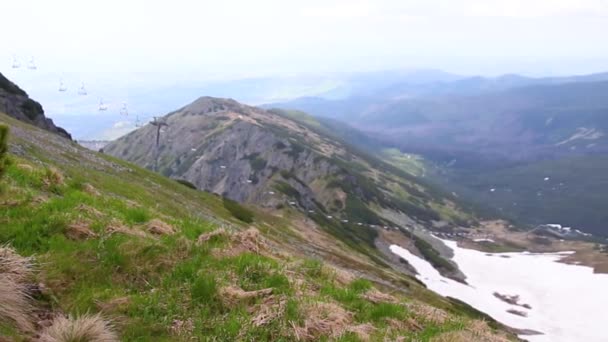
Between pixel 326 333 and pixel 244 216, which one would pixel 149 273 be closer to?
pixel 326 333

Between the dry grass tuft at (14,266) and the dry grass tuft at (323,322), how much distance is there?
5359 mm

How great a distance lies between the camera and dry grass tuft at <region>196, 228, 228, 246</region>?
44.6ft

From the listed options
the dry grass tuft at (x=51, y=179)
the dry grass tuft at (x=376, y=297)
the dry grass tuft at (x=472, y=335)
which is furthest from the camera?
the dry grass tuft at (x=51, y=179)

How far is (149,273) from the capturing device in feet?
38.8

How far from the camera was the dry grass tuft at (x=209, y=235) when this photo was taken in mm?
13602

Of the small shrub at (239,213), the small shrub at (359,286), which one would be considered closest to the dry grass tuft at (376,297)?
the small shrub at (359,286)

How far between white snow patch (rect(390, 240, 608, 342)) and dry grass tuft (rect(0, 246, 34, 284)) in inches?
4573

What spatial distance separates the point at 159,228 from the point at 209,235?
1.57 metres

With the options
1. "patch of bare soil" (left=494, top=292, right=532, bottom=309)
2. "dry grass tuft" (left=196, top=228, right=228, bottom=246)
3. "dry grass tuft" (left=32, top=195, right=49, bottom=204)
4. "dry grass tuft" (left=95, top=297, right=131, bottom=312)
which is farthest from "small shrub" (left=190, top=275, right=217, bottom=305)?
"patch of bare soil" (left=494, top=292, right=532, bottom=309)

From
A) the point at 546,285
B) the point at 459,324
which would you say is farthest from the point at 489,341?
the point at 546,285

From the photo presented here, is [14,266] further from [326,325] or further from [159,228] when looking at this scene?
[326,325]

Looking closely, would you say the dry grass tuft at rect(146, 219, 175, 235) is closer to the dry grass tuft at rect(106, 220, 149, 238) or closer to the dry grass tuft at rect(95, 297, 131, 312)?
the dry grass tuft at rect(106, 220, 149, 238)

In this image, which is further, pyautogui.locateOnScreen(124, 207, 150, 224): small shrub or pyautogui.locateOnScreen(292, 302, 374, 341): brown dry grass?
pyautogui.locateOnScreen(124, 207, 150, 224): small shrub

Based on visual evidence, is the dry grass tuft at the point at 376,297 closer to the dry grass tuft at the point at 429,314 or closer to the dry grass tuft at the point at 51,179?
the dry grass tuft at the point at 429,314
